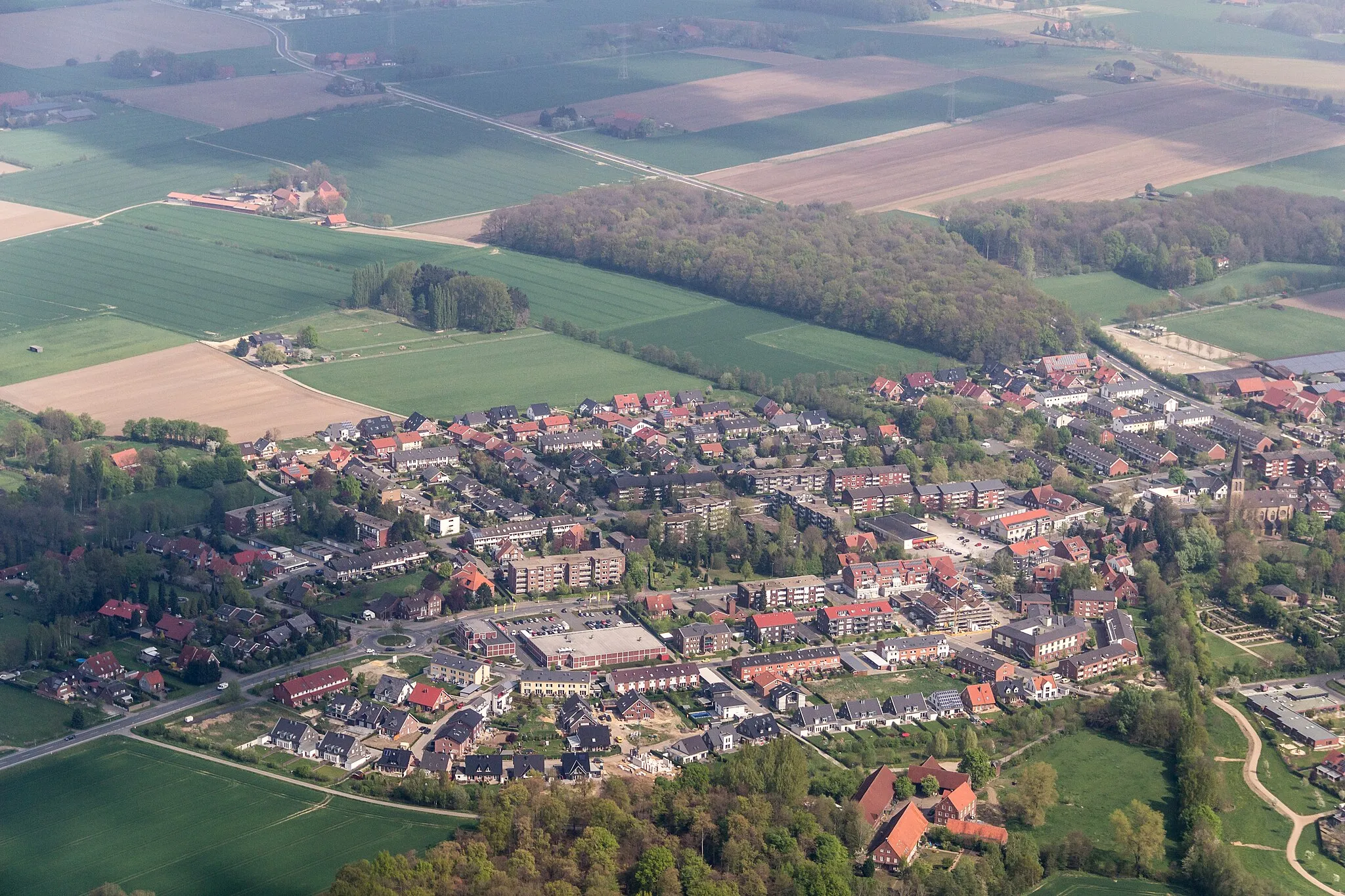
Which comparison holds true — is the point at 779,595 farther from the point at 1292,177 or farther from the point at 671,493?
the point at 1292,177

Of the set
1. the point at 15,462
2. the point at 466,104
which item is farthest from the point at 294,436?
the point at 466,104

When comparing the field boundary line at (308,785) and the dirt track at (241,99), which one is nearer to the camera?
the field boundary line at (308,785)

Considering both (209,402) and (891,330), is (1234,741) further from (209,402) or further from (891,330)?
(209,402)

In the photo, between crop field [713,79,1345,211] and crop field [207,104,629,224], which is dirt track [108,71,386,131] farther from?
crop field [713,79,1345,211]

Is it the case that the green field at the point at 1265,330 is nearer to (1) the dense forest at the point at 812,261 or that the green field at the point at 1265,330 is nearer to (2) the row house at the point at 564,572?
(1) the dense forest at the point at 812,261

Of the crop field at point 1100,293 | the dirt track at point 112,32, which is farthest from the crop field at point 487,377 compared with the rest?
the dirt track at point 112,32
